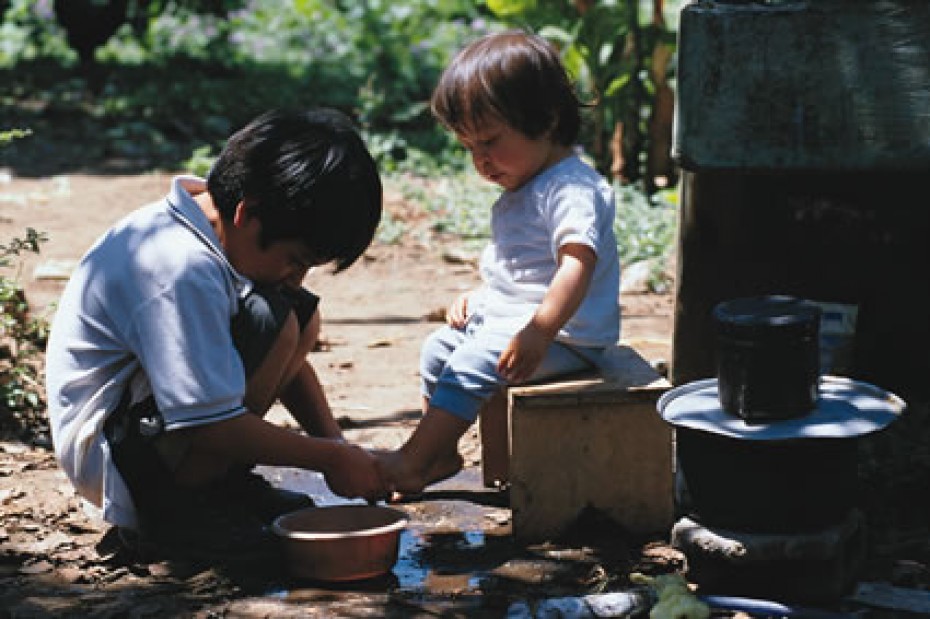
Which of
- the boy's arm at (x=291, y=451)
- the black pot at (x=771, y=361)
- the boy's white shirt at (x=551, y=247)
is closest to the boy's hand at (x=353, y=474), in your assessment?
the boy's arm at (x=291, y=451)

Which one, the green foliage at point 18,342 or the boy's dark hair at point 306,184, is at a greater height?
the boy's dark hair at point 306,184

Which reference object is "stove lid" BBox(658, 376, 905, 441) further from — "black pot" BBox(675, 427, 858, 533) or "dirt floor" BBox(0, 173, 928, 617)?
"dirt floor" BBox(0, 173, 928, 617)

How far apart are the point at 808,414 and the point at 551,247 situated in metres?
0.94

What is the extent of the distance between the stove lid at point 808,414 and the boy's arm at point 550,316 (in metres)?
0.36

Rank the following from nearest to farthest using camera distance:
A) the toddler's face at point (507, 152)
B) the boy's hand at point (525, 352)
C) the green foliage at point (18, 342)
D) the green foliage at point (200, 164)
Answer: the boy's hand at point (525, 352), the toddler's face at point (507, 152), the green foliage at point (18, 342), the green foliage at point (200, 164)

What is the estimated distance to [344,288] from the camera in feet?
20.5

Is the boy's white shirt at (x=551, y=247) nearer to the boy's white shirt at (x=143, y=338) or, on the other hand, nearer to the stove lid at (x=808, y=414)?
the stove lid at (x=808, y=414)

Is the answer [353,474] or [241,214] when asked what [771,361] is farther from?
[241,214]

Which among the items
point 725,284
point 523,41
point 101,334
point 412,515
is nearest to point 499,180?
point 523,41

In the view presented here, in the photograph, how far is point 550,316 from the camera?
328 centimetres

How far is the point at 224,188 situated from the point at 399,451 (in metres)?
0.77

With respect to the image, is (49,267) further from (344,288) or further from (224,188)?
(224,188)

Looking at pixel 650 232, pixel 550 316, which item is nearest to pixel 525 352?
pixel 550 316

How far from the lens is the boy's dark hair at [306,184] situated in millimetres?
3021
